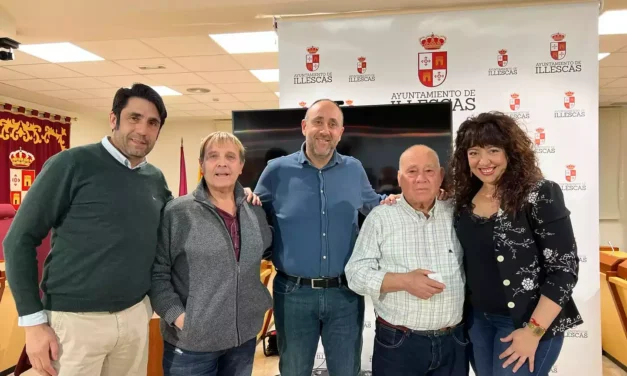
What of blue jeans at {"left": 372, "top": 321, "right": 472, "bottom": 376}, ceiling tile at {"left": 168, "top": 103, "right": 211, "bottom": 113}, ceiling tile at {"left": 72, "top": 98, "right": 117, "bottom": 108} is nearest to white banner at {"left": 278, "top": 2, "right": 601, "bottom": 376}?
blue jeans at {"left": 372, "top": 321, "right": 472, "bottom": 376}

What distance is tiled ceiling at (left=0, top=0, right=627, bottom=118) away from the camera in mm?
3385

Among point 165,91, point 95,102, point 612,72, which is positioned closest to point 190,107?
point 165,91

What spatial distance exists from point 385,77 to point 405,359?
2293 mm

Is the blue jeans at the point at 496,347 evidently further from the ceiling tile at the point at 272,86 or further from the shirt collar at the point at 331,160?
the ceiling tile at the point at 272,86

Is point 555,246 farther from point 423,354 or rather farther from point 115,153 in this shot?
point 115,153

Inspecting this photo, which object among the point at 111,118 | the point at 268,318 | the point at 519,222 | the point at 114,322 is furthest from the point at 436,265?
the point at 268,318

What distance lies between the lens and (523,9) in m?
3.21

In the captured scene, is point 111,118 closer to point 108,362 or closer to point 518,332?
point 108,362

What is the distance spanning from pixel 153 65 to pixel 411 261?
15.5ft

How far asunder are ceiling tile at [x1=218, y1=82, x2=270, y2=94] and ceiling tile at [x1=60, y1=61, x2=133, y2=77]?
1.43 meters

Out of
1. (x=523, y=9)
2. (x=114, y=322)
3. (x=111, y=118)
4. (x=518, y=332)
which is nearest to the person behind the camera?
(x=518, y=332)

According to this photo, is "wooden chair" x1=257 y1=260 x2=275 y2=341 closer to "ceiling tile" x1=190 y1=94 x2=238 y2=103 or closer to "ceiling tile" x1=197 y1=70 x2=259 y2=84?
"ceiling tile" x1=197 y1=70 x2=259 y2=84

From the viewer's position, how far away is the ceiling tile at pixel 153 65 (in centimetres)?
520

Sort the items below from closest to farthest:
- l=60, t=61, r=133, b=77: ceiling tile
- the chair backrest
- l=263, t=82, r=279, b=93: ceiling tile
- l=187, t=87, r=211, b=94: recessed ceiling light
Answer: the chair backrest
l=60, t=61, r=133, b=77: ceiling tile
l=263, t=82, r=279, b=93: ceiling tile
l=187, t=87, r=211, b=94: recessed ceiling light
